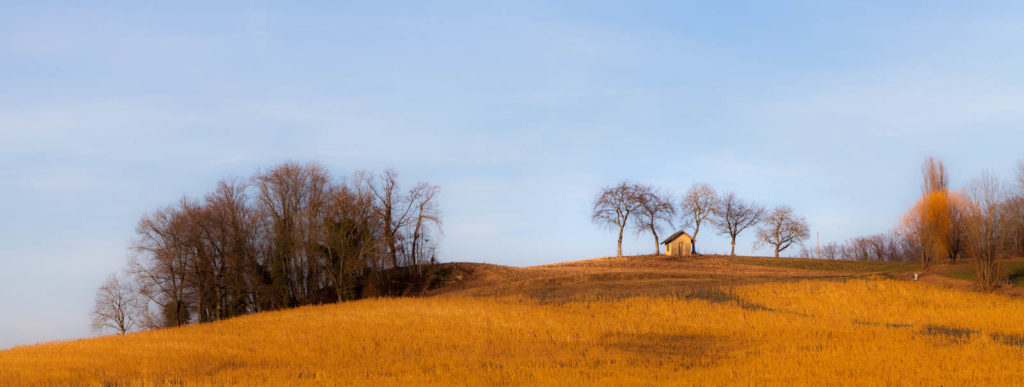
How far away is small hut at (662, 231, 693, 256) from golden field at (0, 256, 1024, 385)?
47823mm

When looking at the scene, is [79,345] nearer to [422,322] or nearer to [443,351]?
[422,322]

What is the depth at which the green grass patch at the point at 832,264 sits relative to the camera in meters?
61.6

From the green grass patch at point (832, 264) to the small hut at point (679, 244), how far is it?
6638 millimetres

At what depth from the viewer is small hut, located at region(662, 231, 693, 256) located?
82688mm

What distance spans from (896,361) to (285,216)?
43223mm

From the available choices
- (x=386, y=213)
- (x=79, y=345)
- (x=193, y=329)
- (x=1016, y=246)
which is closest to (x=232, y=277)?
(x=386, y=213)

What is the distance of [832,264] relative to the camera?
7006 cm

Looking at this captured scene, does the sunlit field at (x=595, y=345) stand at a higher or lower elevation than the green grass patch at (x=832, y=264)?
higher

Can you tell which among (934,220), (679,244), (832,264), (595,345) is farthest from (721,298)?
(679,244)

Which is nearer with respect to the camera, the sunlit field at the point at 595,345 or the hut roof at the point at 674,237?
the sunlit field at the point at 595,345

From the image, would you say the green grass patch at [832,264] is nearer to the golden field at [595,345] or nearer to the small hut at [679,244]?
the small hut at [679,244]

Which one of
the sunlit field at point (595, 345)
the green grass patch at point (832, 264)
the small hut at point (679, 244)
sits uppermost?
the small hut at point (679, 244)

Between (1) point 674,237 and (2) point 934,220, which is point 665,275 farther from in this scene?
(1) point 674,237

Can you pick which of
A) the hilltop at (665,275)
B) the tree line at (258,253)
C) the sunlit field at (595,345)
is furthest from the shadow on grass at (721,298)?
the tree line at (258,253)
